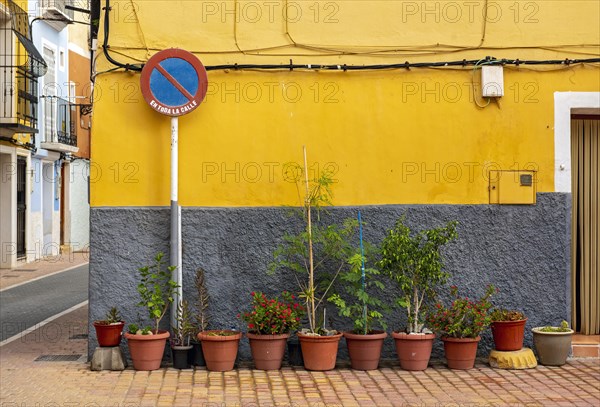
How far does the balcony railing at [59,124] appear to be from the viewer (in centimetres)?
2695

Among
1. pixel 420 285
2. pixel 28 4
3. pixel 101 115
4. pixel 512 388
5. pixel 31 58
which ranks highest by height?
pixel 28 4

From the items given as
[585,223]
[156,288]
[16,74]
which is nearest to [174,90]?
[156,288]

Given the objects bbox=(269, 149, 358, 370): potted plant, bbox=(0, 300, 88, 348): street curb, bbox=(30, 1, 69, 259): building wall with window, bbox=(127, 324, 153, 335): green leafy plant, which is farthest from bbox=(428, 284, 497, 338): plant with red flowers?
bbox=(30, 1, 69, 259): building wall with window

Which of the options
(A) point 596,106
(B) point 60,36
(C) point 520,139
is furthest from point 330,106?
(B) point 60,36

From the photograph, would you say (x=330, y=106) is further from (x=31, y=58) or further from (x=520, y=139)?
(x=31, y=58)

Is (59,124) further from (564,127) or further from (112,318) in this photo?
(564,127)

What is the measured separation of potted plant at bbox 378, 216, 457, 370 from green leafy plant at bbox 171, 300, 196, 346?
1953mm

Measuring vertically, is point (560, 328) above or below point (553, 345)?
above

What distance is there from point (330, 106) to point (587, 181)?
10.0 ft

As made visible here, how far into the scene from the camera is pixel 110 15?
9.27m

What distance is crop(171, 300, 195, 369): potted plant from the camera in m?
8.82

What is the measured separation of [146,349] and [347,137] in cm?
295

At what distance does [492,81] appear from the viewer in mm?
9344

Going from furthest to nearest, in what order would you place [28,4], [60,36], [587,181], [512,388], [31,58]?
[60,36]
[28,4]
[31,58]
[587,181]
[512,388]
